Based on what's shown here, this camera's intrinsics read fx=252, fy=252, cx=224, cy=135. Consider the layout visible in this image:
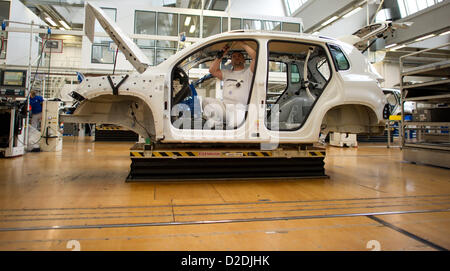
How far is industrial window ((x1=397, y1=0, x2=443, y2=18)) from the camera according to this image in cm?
1276

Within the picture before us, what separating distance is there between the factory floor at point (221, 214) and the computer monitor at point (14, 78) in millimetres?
2850

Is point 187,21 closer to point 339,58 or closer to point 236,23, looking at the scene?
point 236,23

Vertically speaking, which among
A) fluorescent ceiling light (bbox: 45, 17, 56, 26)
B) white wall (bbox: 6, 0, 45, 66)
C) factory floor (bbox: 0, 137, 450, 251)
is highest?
fluorescent ceiling light (bbox: 45, 17, 56, 26)

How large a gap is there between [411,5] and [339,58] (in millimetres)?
13941

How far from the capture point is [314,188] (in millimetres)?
2996

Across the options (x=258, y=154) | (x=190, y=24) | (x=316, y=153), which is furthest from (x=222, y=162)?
(x=190, y=24)

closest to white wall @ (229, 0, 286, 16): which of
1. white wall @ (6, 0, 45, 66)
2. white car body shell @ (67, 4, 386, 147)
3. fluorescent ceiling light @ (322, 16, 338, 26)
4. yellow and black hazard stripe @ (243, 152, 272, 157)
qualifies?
fluorescent ceiling light @ (322, 16, 338, 26)

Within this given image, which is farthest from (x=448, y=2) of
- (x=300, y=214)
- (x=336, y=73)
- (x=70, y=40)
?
(x=70, y=40)

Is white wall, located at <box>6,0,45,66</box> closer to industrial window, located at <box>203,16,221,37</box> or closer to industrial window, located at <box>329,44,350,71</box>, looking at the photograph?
industrial window, located at <box>203,16,221,37</box>

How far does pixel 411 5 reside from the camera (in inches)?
520

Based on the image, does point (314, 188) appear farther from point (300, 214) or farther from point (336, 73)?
point (336, 73)

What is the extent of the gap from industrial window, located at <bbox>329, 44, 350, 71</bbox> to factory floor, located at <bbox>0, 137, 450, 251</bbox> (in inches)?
61.5

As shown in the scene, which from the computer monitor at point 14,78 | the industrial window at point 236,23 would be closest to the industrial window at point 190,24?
the industrial window at point 236,23

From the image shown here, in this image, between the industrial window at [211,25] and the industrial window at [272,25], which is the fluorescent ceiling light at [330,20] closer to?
the industrial window at [272,25]
